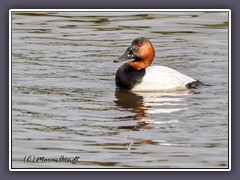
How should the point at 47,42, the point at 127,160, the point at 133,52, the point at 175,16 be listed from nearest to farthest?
1. the point at 127,160
2. the point at 133,52
3. the point at 47,42
4. the point at 175,16

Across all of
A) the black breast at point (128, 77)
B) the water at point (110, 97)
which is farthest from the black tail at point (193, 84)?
A: the black breast at point (128, 77)

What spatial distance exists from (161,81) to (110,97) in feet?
3.04

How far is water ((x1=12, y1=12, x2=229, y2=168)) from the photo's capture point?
9.99m

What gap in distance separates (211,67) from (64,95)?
2.88m

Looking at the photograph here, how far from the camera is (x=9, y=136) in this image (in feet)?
32.1

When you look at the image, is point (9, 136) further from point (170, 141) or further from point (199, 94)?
point (199, 94)

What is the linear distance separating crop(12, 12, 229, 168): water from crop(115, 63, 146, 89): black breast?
0.22 meters

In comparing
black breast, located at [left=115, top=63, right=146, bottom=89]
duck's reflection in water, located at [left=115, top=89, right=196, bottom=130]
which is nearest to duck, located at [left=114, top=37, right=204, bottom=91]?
black breast, located at [left=115, top=63, right=146, bottom=89]

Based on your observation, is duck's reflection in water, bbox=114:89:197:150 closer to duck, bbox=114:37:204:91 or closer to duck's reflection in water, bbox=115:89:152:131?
duck's reflection in water, bbox=115:89:152:131

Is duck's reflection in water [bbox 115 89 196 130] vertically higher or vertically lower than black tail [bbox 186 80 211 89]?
lower

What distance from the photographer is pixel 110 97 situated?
1278 centimetres

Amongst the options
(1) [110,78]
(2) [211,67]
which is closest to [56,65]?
(1) [110,78]

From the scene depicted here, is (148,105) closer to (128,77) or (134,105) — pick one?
(134,105)

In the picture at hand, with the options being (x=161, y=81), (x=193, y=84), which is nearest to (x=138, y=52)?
(x=161, y=81)
